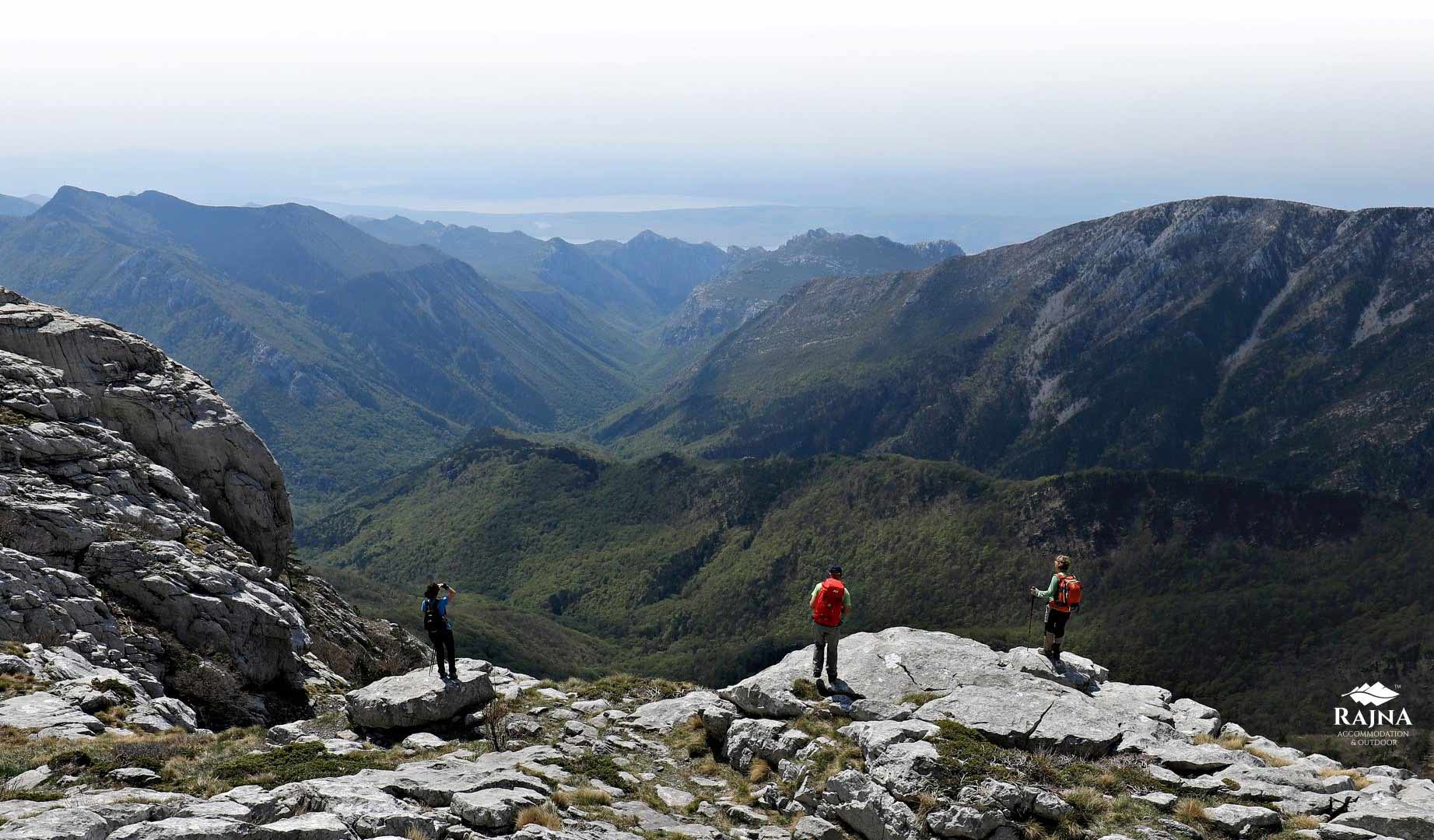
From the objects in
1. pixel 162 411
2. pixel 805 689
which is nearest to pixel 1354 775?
pixel 805 689

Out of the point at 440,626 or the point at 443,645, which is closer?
the point at 440,626

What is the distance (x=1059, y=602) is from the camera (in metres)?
37.2

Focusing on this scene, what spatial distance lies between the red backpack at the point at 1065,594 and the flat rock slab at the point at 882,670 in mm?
3794

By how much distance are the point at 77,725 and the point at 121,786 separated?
8654mm

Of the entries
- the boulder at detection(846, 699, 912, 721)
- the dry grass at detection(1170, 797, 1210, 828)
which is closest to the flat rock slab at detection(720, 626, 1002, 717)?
the boulder at detection(846, 699, 912, 721)

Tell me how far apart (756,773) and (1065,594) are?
17.1 m

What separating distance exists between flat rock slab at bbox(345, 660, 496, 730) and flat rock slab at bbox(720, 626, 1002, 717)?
10.5 metres

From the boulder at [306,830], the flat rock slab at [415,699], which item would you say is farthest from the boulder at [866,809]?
the flat rock slab at [415,699]

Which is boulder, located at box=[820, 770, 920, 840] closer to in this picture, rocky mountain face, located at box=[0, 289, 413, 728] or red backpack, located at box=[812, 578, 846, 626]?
red backpack, located at box=[812, 578, 846, 626]

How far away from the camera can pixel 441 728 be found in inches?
1243

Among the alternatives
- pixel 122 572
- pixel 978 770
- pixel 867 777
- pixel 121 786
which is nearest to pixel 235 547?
pixel 122 572

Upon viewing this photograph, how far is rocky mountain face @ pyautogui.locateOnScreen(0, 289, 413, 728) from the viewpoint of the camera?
34094 mm

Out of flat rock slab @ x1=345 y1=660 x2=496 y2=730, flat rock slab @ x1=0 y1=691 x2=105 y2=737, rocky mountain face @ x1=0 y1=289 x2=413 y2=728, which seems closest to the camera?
flat rock slab @ x1=0 y1=691 x2=105 y2=737

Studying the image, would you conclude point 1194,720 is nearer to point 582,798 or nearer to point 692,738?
point 692,738
